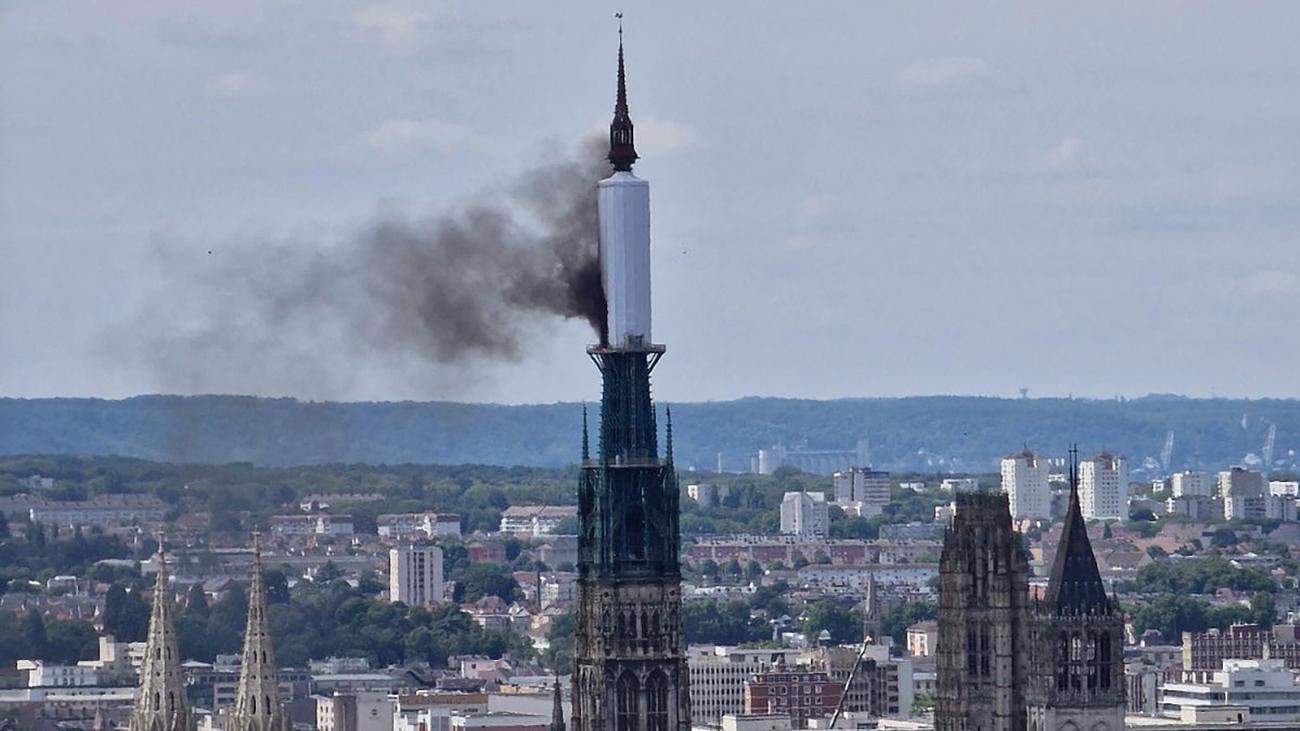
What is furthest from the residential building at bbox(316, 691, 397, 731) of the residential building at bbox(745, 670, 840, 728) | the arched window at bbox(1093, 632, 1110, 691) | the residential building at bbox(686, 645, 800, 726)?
the arched window at bbox(1093, 632, 1110, 691)

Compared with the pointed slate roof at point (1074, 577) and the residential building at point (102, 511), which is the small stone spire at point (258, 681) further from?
the residential building at point (102, 511)

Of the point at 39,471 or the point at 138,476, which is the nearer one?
the point at 138,476

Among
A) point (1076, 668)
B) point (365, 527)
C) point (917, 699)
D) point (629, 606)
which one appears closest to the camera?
point (629, 606)

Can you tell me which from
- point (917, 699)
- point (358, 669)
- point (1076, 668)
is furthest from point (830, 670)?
point (1076, 668)

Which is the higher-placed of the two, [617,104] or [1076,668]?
[617,104]

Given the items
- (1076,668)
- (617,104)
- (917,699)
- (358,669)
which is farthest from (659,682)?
(358,669)

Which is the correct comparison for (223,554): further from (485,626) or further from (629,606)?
(485,626)

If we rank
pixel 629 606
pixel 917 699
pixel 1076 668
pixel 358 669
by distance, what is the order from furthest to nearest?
pixel 358 669 → pixel 917 699 → pixel 1076 668 → pixel 629 606
